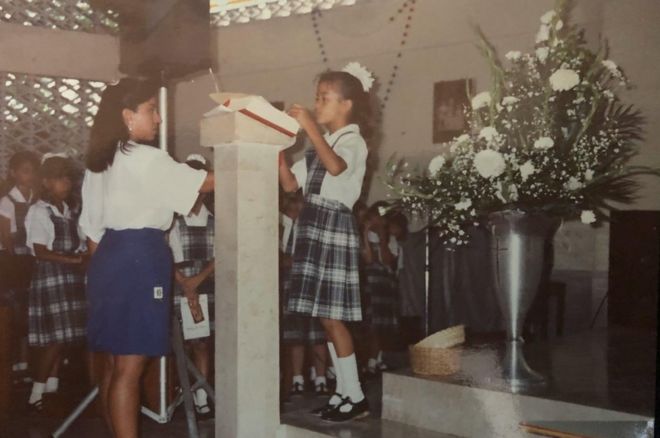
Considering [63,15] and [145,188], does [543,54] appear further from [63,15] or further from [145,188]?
[63,15]

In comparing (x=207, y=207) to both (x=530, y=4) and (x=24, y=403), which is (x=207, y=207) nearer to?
(x=24, y=403)

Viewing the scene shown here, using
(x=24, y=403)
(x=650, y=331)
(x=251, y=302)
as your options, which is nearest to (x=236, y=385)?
(x=251, y=302)

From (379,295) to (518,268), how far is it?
1.76 meters

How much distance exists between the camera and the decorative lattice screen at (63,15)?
481cm

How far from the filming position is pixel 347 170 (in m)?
2.79

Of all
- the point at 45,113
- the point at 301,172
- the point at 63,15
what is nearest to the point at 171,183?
the point at 301,172

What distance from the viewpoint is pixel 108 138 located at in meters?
2.57

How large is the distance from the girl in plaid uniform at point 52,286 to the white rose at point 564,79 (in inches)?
101

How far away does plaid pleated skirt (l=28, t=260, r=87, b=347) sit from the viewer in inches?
149

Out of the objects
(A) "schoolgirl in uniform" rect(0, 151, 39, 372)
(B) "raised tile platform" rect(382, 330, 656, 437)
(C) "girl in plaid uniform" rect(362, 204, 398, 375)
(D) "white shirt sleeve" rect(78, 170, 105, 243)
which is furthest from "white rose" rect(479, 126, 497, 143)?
(A) "schoolgirl in uniform" rect(0, 151, 39, 372)

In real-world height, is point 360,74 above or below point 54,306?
above

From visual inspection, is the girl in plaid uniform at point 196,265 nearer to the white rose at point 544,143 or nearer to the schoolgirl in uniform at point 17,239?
the schoolgirl in uniform at point 17,239

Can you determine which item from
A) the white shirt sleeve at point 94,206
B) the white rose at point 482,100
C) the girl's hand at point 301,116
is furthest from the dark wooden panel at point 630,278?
the white shirt sleeve at point 94,206

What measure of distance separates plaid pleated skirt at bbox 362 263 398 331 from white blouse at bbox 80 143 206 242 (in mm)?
1699
